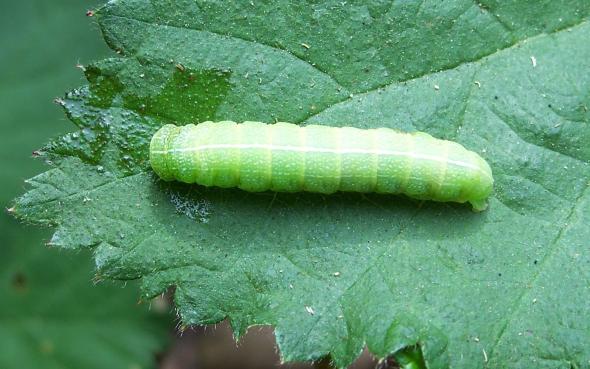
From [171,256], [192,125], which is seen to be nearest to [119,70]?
[192,125]

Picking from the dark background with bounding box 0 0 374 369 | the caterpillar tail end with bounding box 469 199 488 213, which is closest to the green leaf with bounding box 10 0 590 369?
the caterpillar tail end with bounding box 469 199 488 213

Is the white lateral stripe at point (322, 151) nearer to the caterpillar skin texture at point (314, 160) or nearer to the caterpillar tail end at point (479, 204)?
the caterpillar skin texture at point (314, 160)

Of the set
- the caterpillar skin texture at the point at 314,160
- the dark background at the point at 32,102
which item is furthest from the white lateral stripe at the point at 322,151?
the dark background at the point at 32,102

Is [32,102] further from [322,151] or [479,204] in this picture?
[479,204]

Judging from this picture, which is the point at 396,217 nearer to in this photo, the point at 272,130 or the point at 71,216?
the point at 272,130

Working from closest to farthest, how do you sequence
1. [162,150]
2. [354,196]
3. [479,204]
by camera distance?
1. [162,150]
2. [479,204]
3. [354,196]

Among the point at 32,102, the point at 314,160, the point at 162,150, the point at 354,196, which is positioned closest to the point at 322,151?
the point at 314,160

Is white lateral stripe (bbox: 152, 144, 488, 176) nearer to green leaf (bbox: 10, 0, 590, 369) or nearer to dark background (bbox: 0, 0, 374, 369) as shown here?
green leaf (bbox: 10, 0, 590, 369)
